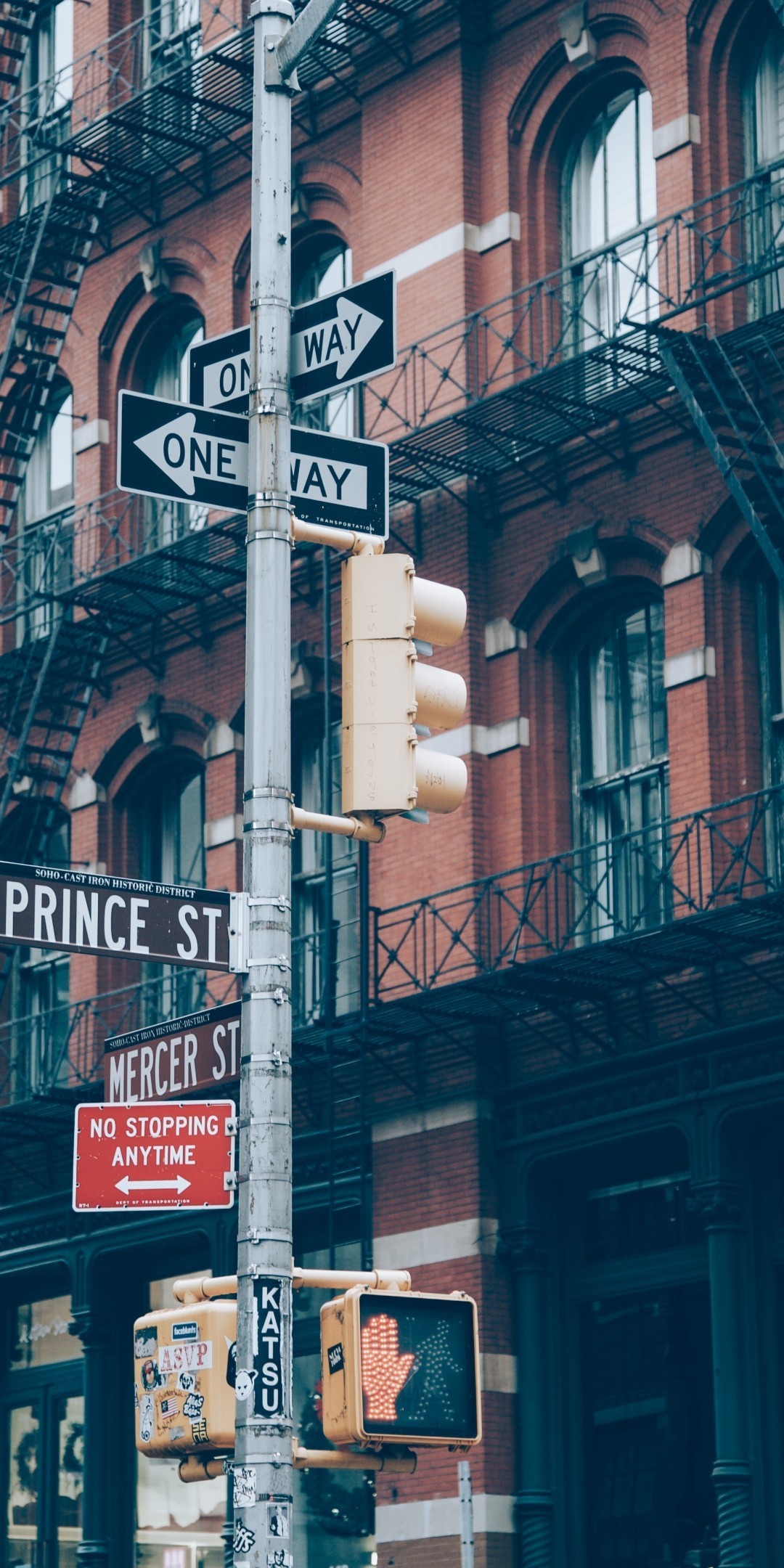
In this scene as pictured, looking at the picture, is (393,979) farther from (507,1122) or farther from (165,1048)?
(165,1048)

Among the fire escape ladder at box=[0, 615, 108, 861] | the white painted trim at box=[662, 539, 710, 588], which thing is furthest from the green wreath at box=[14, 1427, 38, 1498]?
the white painted trim at box=[662, 539, 710, 588]

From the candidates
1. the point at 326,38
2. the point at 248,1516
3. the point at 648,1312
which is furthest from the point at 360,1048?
the point at 248,1516

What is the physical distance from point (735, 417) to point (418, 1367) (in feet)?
37.0

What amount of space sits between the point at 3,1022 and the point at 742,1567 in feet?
36.6

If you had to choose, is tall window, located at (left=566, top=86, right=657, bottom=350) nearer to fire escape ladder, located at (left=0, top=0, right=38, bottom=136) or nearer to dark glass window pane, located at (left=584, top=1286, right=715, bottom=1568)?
dark glass window pane, located at (left=584, top=1286, right=715, bottom=1568)

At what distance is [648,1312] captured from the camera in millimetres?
19234

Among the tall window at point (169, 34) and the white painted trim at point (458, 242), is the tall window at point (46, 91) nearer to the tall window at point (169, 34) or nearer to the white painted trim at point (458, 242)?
the tall window at point (169, 34)

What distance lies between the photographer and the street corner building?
61.6 ft

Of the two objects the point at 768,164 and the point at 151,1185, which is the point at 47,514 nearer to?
the point at 768,164

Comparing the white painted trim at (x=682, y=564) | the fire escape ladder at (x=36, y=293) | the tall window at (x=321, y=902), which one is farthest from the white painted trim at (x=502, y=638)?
the fire escape ladder at (x=36, y=293)

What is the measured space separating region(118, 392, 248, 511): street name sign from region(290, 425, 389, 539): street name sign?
23 cm

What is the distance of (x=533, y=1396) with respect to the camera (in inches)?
770

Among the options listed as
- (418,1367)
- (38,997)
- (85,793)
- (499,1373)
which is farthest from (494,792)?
(418,1367)

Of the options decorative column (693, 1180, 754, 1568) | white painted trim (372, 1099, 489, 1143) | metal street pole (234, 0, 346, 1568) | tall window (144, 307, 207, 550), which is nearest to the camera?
metal street pole (234, 0, 346, 1568)
